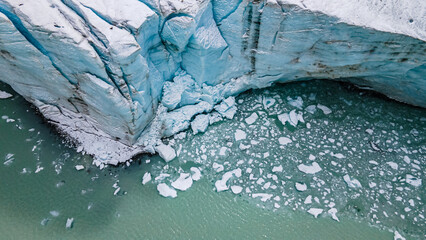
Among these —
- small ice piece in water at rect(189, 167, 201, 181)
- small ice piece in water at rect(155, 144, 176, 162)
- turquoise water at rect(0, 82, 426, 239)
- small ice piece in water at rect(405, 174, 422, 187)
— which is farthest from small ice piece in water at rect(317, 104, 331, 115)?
small ice piece in water at rect(155, 144, 176, 162)

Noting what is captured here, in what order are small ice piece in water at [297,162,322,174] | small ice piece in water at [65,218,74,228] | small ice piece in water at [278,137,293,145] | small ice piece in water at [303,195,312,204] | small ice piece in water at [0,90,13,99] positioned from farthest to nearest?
small ice piece in water at [0,90,13,99] < small ice piece in water at [278,137,293,145] < small ice piece in water at [297,162,322,174] < small ice piece in water at [303,195,312,204] < small ice piece in water at [65,218,74,228]

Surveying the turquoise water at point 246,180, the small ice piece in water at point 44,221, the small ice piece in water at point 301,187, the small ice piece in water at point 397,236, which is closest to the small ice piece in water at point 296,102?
the turquoise water at point 246,180

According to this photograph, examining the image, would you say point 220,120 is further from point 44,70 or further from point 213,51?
point 44,70

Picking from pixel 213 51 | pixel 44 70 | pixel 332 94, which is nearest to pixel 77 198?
pixel 44 70

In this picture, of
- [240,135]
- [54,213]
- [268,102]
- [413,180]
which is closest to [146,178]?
[54,213]

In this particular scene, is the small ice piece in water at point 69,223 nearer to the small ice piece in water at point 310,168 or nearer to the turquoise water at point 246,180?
the turquoise water at point 246,180

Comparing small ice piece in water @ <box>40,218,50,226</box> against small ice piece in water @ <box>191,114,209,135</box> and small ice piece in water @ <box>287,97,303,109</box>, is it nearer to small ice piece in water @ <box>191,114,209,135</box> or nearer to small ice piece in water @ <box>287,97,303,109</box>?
small ice piece in water @ <box>191,114,209,135</box>
